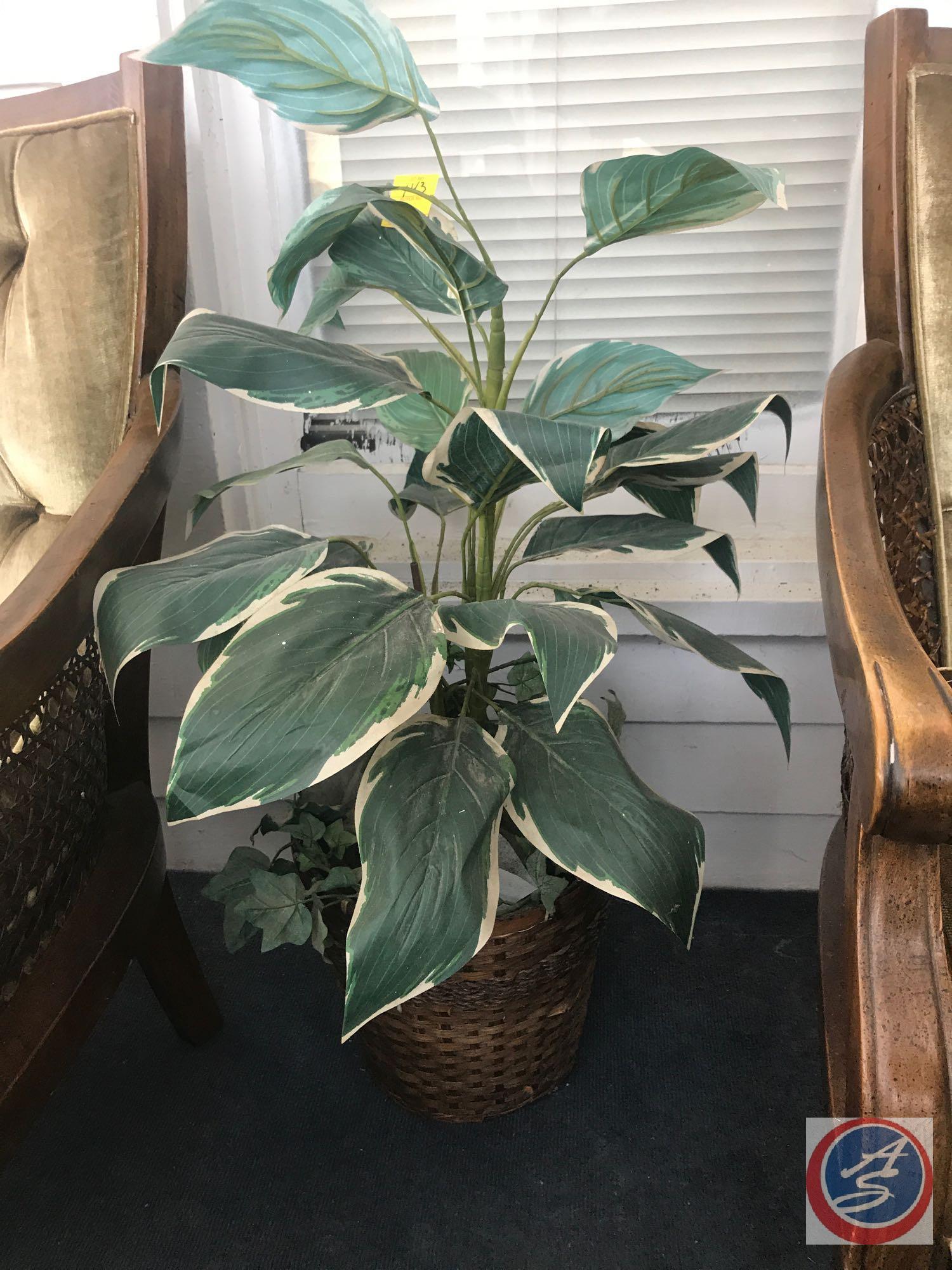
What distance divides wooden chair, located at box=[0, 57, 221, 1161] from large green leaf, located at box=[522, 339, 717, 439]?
334mm

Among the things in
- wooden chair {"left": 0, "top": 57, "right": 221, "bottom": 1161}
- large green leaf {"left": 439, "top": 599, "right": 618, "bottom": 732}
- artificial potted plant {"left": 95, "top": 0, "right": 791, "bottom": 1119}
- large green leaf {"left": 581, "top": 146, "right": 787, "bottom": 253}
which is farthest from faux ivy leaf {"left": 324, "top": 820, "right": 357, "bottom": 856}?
large green leaf {"left": 581, "top": 146, "right": 787, "bottom": 253}

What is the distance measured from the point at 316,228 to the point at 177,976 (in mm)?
768

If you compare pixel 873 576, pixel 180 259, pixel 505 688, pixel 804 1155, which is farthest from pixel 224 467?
pixel 804 1155

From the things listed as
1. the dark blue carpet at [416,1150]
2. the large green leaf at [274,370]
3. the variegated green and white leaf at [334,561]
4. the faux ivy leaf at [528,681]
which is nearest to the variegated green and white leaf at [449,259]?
the large green leaf at [274,370]

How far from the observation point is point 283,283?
2.24 ft

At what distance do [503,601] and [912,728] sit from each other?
28cm

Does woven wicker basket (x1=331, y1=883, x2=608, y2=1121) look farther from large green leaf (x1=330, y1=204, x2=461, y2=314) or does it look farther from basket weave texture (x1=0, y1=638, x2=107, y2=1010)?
large green leaf (x1=330, y1=204, x2=461, y2=314)

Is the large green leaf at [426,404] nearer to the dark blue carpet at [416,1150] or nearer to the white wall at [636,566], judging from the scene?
the white wall at [636,566]

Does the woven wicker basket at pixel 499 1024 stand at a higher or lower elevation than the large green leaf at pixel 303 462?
lower

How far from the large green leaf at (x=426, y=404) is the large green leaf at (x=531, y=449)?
17 centimetres

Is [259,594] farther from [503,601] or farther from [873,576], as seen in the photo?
[873,576]

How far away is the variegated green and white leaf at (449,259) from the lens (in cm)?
66

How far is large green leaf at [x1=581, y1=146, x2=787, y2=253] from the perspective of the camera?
634mm

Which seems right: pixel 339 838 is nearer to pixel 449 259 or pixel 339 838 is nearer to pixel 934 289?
pixel 449 259
